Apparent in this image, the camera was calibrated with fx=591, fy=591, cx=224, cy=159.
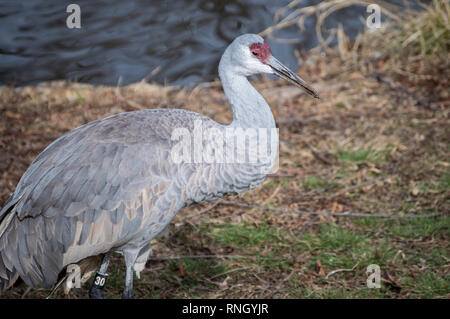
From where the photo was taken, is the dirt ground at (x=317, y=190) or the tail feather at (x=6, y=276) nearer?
the tail feather at (x=6, y=276)

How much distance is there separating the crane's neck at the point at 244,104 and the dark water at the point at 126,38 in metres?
3.20

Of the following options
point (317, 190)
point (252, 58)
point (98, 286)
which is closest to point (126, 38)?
point (317, 190)

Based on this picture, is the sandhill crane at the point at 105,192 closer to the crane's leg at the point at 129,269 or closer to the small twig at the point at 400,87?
the crane's leg at the point at 129,269

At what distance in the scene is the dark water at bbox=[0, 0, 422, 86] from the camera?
6.17m

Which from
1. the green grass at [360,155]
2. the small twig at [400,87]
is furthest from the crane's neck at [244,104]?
the small twig at [400,87]

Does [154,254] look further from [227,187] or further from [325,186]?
[325,186]

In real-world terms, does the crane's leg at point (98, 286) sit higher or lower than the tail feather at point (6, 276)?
lower

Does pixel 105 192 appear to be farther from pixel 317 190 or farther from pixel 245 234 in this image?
pixel 317 190

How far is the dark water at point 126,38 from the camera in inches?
243

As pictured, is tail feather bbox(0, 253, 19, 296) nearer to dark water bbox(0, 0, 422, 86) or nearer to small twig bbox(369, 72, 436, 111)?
dark water bbox(0, 0, 422, 86)

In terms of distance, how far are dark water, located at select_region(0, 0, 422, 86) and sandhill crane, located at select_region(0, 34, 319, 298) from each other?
3.26 metres

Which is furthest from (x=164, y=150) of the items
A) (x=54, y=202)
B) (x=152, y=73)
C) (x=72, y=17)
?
(x=152, y=73)

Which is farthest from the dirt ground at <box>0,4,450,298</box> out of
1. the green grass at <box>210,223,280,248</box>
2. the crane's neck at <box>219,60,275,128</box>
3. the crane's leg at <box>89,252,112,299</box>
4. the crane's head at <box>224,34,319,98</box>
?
the crane's head at <box>224,34,319,98</box>
